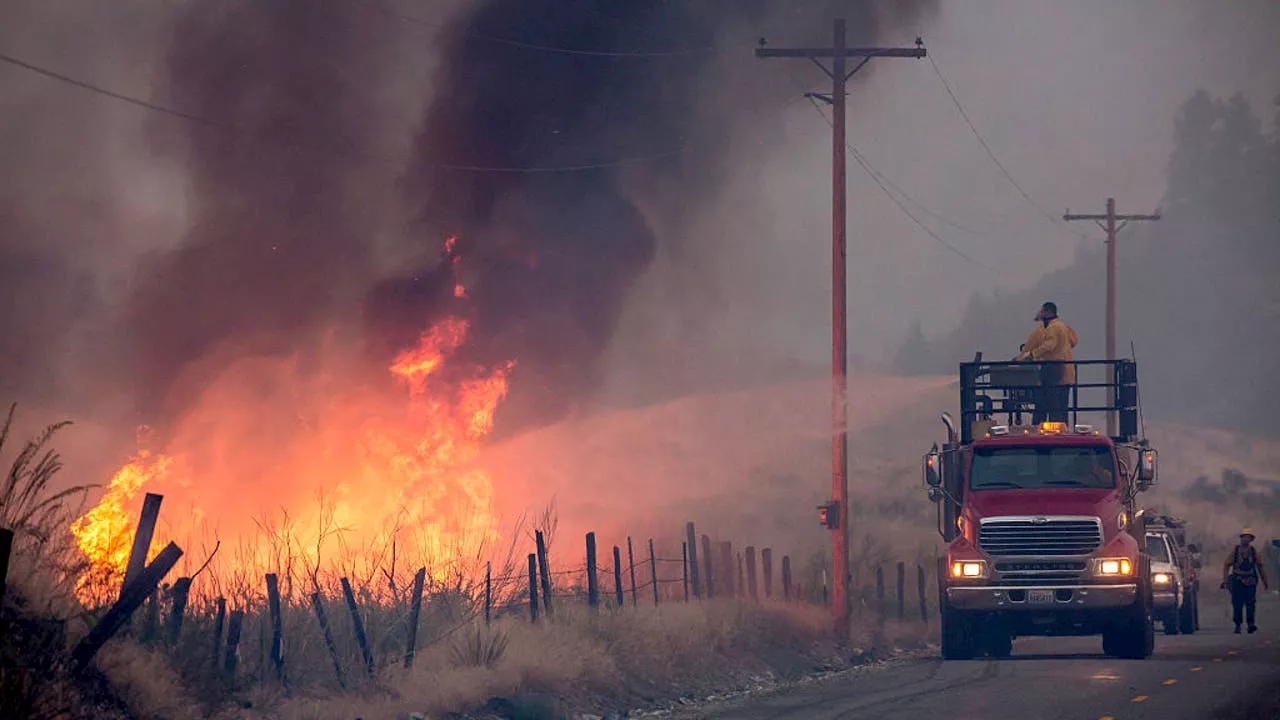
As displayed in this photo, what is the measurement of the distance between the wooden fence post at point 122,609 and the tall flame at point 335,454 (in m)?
20.0

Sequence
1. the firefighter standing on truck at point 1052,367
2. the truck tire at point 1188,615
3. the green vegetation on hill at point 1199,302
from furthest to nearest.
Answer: the green vegetation on hill at point 1199,302 < the truck tire at point 1188,615 < the firefighter standing on truck at point 1052,367

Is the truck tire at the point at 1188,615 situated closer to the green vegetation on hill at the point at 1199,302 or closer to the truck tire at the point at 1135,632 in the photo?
the truck tire at the point at 1135,632

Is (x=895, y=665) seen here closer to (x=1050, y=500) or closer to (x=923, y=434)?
(x=1050, y=500)

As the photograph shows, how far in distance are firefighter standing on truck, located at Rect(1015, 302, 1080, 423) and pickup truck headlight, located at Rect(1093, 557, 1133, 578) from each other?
128 inches

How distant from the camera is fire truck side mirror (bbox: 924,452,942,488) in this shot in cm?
2198

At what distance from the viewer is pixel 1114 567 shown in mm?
21328

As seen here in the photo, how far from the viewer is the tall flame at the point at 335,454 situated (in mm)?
33312

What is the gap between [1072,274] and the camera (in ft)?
533

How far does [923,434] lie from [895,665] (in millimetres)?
78897

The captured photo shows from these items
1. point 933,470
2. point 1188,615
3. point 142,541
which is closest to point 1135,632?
point 933,470

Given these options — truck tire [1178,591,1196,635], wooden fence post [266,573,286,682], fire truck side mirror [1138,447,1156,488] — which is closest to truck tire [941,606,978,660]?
fire truck side mirror [1138,447,1156,488]

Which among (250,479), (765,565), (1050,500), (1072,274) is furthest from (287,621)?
(1072,274)

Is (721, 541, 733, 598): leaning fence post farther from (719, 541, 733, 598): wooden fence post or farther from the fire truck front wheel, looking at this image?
the fire truck front wheel

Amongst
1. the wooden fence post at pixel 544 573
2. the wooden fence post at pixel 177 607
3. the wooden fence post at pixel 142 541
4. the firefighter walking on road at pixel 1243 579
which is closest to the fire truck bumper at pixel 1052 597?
the wooden fence post at pixel 544 573
